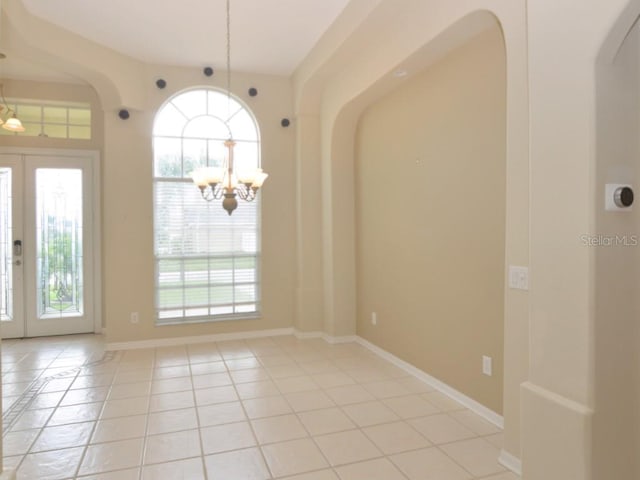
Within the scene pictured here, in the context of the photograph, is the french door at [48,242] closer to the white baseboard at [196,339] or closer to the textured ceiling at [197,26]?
the white baseboard at [196,339]

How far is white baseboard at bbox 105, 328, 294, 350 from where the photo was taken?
4.67 m

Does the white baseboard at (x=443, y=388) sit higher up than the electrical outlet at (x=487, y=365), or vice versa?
the electrical outlet at (x=487, y=365)

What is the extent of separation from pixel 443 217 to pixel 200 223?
2907 mm

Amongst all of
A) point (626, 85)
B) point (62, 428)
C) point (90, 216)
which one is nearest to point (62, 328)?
point (90, 216)

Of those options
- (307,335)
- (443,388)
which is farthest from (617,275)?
(307,335)

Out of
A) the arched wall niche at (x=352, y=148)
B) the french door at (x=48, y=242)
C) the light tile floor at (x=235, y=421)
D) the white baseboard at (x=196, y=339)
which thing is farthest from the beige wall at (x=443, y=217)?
the french door at (x=48, y=242)

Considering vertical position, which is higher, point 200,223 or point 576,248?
point 200,223

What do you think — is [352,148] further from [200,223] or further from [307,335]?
[307,335]

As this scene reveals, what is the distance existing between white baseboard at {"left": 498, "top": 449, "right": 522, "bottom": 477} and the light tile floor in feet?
0.15

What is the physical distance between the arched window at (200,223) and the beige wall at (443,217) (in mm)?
1562

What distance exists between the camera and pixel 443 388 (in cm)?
334

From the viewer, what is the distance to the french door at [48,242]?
502 centimetres

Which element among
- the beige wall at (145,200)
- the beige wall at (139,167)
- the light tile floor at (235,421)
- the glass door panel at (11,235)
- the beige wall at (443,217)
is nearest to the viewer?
the light tile floor at (235,421)

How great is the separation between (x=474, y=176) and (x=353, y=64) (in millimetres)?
1856
